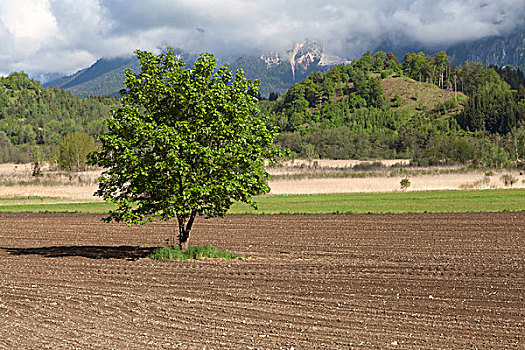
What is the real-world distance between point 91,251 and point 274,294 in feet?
34.3

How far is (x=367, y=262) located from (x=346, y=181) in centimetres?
5231

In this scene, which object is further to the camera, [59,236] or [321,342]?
[59,236]

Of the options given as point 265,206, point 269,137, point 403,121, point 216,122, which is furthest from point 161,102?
point 403,121

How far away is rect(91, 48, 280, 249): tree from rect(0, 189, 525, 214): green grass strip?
21.2m

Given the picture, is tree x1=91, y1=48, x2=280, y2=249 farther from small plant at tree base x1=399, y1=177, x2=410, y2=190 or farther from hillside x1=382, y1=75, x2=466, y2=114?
hillside x1=382, y1=75, x2=466, y2=114

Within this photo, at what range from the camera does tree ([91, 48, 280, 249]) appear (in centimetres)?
1695

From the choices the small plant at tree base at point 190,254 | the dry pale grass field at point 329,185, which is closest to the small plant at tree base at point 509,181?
the dry pale grass field at point 329,185

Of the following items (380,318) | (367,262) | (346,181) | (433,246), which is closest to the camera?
(380,318)

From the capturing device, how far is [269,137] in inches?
709

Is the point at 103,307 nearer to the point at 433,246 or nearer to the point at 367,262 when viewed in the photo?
the point at 367,262

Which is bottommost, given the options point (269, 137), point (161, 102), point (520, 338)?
point (520, 338)

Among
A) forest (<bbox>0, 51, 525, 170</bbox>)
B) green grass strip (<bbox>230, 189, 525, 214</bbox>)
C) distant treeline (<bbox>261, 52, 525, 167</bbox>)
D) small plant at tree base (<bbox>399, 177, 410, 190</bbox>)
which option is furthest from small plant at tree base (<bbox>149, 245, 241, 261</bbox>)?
distant treeline (<bbox>261, 52, 525, 167</bbox>)

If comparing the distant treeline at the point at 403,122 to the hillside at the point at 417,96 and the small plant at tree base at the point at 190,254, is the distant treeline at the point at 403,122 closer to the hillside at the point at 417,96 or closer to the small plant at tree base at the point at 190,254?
the hillside at the point at 417,96

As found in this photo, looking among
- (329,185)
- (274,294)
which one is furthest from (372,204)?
(274,294)
